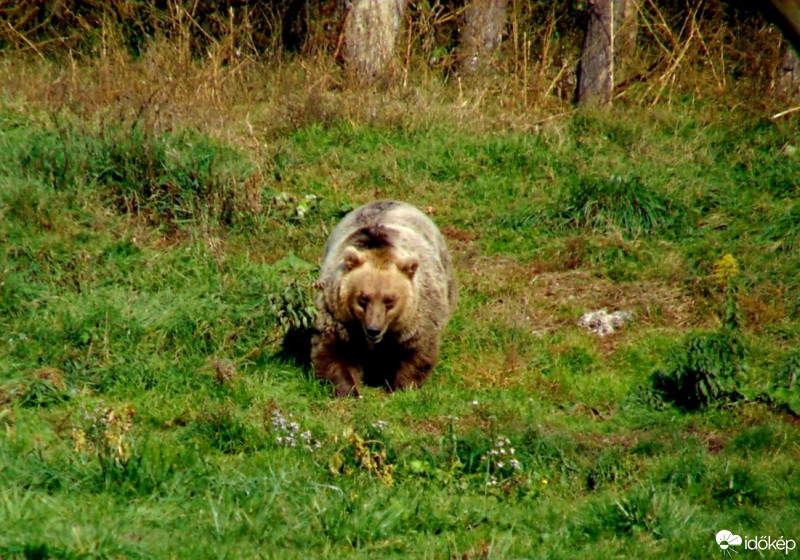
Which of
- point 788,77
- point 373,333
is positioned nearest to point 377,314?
point 373,333

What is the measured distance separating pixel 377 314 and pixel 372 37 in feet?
19.9

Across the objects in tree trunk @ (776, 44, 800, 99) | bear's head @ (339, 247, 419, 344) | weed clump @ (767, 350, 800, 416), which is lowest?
weed clump @ (767, 350, 800, 416)

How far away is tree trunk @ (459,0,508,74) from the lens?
42.5ft

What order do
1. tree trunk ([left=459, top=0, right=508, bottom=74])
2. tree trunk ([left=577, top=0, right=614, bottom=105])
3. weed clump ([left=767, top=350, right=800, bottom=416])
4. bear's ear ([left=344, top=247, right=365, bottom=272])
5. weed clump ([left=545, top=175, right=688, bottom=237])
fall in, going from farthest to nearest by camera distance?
tree trunk ([left=459, top=0, right=508, bottom=74])
tree trunk ([left=577, top=0, right=614, bottom=105])
weed clump ([left=545, top=175, right=688, bottom=237])
bear's ear ([left=344, top=247, right=365, bottom=272])
weed clump ([left=767, top=350, right=800, bottom=416])

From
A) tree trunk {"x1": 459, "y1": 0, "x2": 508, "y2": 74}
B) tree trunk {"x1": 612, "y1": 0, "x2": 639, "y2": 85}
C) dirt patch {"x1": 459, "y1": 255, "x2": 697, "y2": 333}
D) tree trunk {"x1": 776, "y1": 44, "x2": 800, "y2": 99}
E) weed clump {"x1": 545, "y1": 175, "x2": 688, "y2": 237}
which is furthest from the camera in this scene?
tree trunk {"x1": 459, "y1": 0, "x2": 508, "y2": 74}

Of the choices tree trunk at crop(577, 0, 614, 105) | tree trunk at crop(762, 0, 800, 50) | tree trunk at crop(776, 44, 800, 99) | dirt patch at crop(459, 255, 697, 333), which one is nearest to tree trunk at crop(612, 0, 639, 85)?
tree trunk at crop(577, 0, 614, 105)

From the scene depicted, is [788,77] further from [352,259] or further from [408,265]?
[352,259]

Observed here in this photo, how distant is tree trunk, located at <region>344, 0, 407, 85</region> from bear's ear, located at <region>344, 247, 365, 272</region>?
5.02 metres

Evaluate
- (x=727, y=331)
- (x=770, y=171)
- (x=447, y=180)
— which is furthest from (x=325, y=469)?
(x=770, y=171)

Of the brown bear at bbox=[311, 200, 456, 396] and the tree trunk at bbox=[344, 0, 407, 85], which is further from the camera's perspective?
the tree trunk at bbox=[344, 0, 407, 85]

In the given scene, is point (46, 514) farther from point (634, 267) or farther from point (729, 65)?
point (729, 65)

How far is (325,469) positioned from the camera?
5.82 metres

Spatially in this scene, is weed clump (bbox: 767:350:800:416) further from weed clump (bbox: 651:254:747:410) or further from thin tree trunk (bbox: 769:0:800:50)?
thin tree trunk (bbox: 769:0:800:50)

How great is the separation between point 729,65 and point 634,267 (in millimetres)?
5018
